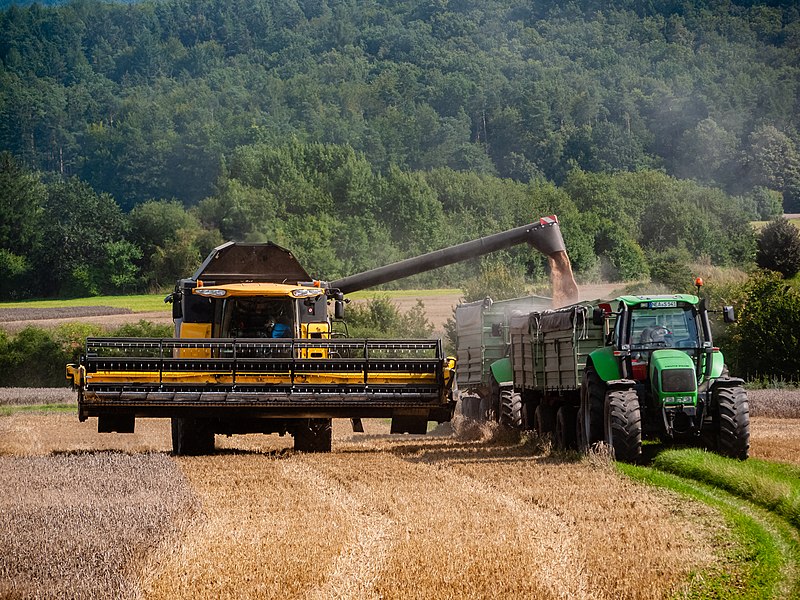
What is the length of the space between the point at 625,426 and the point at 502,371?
8975mm

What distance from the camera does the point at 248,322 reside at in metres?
19.6

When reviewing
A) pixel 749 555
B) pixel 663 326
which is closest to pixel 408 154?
pixel 663 326

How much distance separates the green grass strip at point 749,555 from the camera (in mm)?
8758

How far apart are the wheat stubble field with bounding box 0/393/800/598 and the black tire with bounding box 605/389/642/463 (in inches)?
16.0

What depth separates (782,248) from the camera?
49.8m

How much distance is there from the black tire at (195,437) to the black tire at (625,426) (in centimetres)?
592

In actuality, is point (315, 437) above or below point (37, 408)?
above

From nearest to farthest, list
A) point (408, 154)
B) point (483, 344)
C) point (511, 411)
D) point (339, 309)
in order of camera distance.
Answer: point (339, 309) → point (511, 411) → point (483, 344) → point (408, 154)

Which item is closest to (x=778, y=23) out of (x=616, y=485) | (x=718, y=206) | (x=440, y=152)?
(x=440, y=152)

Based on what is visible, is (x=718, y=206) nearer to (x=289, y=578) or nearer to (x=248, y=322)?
(x=248, y=322)

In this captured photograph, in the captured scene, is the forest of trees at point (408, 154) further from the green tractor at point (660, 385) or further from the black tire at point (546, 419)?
the green tractor at point (660, 385)

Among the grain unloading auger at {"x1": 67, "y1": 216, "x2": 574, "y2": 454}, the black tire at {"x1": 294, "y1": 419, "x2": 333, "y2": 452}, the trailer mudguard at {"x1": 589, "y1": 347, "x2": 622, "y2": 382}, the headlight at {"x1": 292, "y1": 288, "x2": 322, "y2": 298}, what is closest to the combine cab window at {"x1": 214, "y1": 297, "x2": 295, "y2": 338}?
the grain unloading auger at {"x1": 67, "y1": 216, "x2": 574, "y2": 454}

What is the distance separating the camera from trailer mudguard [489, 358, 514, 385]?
24656 millimetres

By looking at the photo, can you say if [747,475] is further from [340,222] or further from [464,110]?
[464,110]
